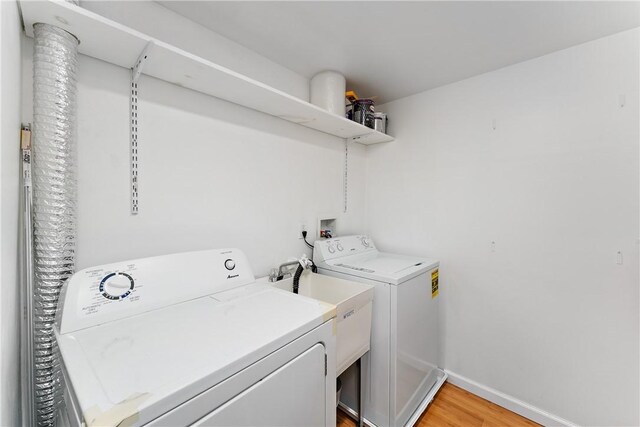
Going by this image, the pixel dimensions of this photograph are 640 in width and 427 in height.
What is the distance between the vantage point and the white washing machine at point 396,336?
158 cm

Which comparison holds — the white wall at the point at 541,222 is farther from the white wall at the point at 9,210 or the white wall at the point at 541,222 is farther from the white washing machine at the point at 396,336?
the white wall at the point at 9,210

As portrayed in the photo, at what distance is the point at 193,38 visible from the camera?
1.41 m

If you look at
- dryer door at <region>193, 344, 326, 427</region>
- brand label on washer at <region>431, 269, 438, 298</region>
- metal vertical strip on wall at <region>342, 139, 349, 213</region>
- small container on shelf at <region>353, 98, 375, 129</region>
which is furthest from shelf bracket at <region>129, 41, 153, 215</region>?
brand label on washer at <region>431, 269, 438, 298</region>

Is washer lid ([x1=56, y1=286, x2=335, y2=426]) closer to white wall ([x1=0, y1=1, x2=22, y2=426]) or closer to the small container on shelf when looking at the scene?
white wall ([x1=0, y1=1, x2=22, y2=426])

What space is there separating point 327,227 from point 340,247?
27 centimetres

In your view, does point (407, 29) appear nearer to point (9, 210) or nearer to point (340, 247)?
point (340, 247)

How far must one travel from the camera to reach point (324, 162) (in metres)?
2.20

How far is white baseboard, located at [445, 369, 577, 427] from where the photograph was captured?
167 centimetres

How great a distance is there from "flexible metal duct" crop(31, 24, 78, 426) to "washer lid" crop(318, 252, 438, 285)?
1384mm

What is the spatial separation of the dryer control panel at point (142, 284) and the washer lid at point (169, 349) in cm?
4

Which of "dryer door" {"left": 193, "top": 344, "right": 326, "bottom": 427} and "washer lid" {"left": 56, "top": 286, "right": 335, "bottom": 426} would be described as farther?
"dryer door" {"left": 193, "top": 344, "right": 326, "bottom": 427}

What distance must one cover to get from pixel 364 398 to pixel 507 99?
2.26 metres

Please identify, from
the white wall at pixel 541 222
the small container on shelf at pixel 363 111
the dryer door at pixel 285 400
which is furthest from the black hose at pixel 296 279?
the small container on shelf at pixel 363 111

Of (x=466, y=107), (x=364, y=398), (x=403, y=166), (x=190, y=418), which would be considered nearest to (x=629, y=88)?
(x=466, y=107)
